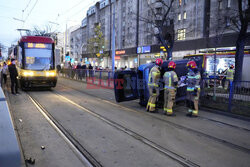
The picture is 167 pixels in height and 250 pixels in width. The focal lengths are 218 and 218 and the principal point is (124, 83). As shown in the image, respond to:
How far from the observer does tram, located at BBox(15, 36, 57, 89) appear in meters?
12.5

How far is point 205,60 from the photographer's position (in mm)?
20281

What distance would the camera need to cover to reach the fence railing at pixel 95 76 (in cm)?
1650

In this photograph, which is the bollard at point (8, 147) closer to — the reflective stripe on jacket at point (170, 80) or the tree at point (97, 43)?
the reflective stripe on jacket at point (170, 80)

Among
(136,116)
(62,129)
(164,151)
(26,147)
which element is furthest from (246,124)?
(26,147)

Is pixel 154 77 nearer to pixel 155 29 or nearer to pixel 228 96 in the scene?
pixel 228 96

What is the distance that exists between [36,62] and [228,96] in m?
10.3

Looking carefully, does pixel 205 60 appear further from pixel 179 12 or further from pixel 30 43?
pixel 30 43

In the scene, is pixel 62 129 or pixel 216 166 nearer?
pixel 216 166

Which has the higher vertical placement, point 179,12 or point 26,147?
point 179,12

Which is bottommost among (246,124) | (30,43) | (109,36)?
(246,124)

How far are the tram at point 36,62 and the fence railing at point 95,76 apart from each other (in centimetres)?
445

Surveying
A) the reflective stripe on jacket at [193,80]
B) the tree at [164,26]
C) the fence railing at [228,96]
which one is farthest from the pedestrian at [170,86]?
the tree at [164,26]

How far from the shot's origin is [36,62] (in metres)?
12.8

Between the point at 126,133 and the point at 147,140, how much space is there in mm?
703
